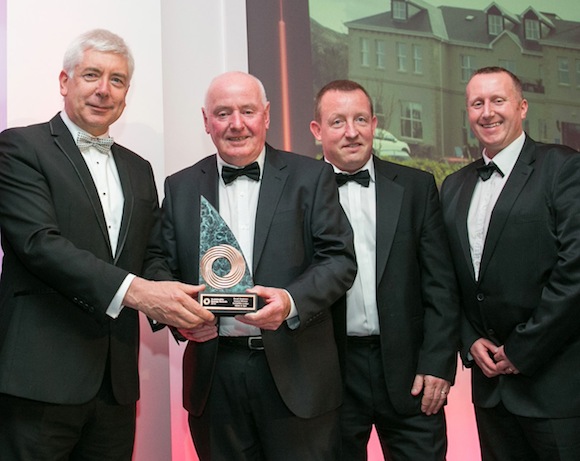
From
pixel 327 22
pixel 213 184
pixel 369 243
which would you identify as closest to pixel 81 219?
pixel 213 184

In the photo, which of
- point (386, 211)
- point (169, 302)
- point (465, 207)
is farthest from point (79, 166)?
point (465, 207)

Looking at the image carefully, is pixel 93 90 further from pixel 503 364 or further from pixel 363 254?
pixel 503 364

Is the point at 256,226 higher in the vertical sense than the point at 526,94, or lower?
lower

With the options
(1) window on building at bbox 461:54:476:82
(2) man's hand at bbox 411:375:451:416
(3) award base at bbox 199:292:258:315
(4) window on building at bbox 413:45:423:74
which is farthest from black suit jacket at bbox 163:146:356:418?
(1) window on building at bbox 461:54:476:82

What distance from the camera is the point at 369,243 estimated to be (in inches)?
136

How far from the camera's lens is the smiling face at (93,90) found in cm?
302

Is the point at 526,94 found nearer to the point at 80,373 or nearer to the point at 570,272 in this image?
the point at 570,272

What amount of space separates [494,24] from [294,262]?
9.62 feet

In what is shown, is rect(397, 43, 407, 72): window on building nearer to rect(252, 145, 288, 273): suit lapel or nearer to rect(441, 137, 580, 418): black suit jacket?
rect(441, 137, 580, 418): black suit jacket

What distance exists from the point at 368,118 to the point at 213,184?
3.09 feet

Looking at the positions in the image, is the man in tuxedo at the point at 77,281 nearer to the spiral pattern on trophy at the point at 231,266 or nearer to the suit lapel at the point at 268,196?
the spiral pattern on trophy at the point at 231,266

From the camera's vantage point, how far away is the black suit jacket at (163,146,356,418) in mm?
2895

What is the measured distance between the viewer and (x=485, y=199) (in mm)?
3506

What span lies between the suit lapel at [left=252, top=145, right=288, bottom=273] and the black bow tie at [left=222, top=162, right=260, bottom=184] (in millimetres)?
36
